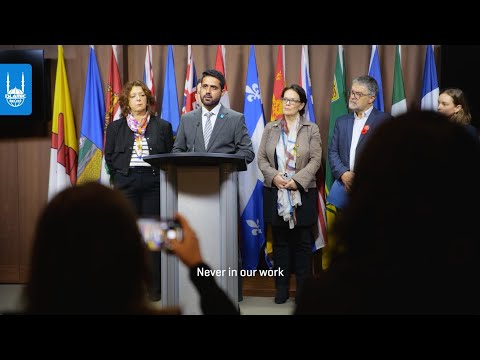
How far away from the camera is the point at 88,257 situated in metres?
0.86

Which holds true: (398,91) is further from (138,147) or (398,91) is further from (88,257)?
(88,257)

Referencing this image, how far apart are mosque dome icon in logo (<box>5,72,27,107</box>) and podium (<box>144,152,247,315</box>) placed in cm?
229

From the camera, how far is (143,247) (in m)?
0.88

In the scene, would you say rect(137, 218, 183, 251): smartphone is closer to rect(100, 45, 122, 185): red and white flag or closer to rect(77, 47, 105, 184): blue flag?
rect(100, 45, 122, 185): red and white flag

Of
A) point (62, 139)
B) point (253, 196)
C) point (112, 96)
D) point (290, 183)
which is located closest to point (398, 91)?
point (290, 183)

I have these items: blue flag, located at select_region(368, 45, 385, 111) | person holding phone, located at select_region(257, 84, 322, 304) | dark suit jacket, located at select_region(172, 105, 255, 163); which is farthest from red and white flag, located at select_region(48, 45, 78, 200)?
blue flag, located at select_region(368, 45, 385, 111)

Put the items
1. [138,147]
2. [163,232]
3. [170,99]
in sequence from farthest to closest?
[170,99] < [138,147] < [163,232]

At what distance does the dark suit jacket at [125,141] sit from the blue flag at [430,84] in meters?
1.98

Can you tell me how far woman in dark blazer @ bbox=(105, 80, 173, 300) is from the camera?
375cm

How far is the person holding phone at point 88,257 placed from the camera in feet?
2.80

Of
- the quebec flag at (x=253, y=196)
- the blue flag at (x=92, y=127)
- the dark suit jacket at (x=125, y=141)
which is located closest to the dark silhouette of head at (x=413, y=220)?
the dark suit jacket at (x=125, y=141)

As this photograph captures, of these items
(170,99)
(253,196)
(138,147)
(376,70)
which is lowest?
(253,196)

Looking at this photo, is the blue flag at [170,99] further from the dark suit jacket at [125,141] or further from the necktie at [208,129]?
the necktie at [208,129]

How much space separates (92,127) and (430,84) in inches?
107
